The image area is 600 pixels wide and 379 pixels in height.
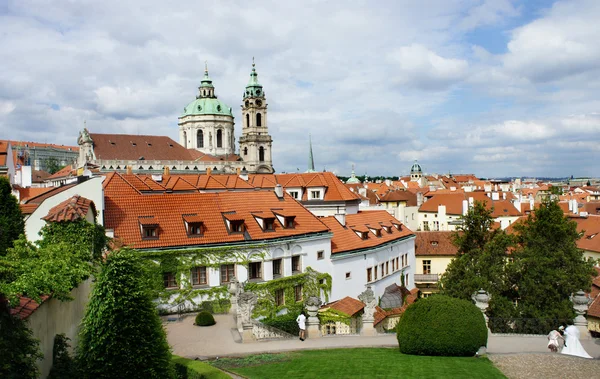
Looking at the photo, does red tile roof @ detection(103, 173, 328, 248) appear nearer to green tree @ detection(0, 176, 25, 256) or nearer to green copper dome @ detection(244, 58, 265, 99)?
green tree @ detection(0, 176, 25, 256)

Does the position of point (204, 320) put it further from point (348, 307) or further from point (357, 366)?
point (357, 366)

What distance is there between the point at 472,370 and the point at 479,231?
17.0m

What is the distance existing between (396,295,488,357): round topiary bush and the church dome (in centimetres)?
12398

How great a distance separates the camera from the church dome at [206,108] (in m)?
139

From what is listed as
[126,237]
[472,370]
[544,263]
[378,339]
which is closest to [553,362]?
[472,370]

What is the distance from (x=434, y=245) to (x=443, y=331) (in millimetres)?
34408

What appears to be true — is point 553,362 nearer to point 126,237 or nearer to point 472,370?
point 472,370

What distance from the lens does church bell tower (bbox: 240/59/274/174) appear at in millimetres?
128625

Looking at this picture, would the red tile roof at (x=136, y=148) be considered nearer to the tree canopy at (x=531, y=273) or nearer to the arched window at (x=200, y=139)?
the arched window at (x=200, y=139)

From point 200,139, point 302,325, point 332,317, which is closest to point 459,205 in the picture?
point 332,317

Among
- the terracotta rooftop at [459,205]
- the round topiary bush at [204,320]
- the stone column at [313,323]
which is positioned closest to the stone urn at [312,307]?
the stone column at [313,323]

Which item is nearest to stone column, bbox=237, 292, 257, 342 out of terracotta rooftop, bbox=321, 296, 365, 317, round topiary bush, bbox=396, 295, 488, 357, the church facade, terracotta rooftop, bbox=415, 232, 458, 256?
round topiary bush, bbox=396, 295, 488, 357

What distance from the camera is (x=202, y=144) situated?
5443 inches

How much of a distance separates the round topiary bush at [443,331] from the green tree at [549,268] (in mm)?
9910
